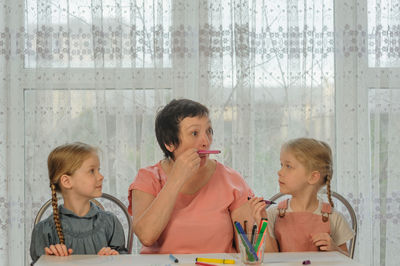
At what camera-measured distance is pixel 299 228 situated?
1924 millimetres

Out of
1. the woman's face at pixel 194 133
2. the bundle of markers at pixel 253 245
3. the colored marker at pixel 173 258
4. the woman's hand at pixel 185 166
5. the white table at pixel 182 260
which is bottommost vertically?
the white table at pixel 182 260

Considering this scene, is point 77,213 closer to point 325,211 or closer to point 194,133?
point 194,133

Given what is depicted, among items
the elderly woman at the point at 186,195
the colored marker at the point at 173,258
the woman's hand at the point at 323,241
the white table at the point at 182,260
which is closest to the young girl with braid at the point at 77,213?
the elderly woman at the point at 186,195

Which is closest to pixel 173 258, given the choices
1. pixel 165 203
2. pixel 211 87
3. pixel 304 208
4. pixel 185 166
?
pixel 165 203

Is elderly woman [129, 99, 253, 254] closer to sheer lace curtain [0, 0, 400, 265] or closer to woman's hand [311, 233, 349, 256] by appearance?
woman's hand [311, 233, 349, 256]

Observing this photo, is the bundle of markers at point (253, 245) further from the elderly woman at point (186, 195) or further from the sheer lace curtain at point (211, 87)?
the sheer lace curtain at point (211, 87)

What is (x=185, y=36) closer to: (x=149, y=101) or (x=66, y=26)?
(x=149, y=101)

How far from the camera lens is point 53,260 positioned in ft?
5.29

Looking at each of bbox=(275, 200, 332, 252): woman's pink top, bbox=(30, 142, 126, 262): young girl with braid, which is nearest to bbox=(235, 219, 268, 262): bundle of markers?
bbox=(275, 200, 332, 252): woman's pink top

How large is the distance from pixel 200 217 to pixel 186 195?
104 millimetres

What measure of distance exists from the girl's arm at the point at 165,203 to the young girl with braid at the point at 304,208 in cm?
36

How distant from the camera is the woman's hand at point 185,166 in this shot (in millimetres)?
1787

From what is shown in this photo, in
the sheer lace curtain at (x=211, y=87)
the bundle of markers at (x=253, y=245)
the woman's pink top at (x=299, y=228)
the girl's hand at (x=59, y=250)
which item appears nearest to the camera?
the bundle of markers at (x=253, y=245)

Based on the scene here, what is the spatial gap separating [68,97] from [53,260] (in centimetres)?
136
